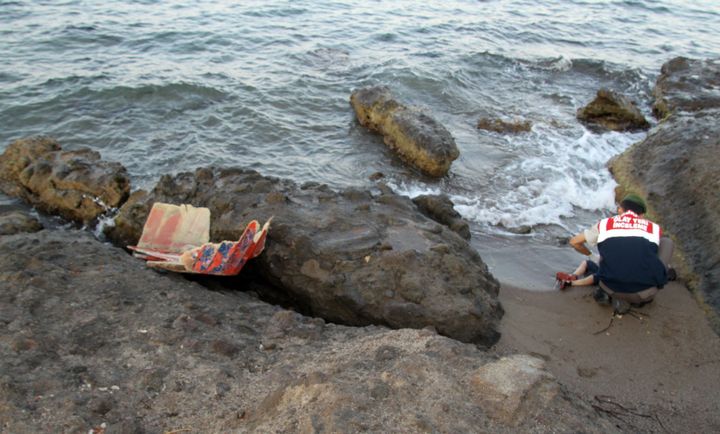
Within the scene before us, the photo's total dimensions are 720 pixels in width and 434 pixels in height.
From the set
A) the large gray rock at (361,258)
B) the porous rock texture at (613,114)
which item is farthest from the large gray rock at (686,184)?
the large gray rock at (361,258)

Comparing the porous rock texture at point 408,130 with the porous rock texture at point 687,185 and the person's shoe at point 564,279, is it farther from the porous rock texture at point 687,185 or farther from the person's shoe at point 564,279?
the person's shoe at point 564,279

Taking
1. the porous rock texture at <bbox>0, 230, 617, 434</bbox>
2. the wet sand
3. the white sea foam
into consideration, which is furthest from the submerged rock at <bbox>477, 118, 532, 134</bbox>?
the porous rock texture at <bbox>0, 230, 617, 434</bbox>

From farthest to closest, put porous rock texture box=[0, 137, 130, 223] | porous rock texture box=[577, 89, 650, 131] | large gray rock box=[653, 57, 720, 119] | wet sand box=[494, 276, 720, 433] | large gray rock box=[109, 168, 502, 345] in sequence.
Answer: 1. large gray rock box=[653, 57, 720, 119]
2. porous rock texture box=[577, 89, 650, 131]
3. porous rock texture box=[0, 137, 130, 223]
4. large gray rock box=[109, 168, 502, 345]
5. wet sand box=[494, 276, 720, 433]

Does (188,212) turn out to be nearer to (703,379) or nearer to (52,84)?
(703,379)

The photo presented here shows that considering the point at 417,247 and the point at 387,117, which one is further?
the point at 387,117

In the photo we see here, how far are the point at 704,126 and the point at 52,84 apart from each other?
10.3 meters

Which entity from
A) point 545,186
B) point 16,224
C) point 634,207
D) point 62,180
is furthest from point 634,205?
point 62,180

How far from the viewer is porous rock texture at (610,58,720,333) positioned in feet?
18.4

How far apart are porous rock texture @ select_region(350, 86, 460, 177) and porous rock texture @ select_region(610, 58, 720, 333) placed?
239cm

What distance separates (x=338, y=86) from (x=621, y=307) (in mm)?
7719

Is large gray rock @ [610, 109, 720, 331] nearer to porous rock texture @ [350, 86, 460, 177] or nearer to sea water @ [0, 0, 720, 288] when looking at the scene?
sea water @ [0, 0, 720, 288]

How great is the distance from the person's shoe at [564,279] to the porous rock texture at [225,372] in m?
2.25

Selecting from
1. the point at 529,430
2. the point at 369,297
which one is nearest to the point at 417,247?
the point at 369,297

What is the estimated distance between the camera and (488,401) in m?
3.02
